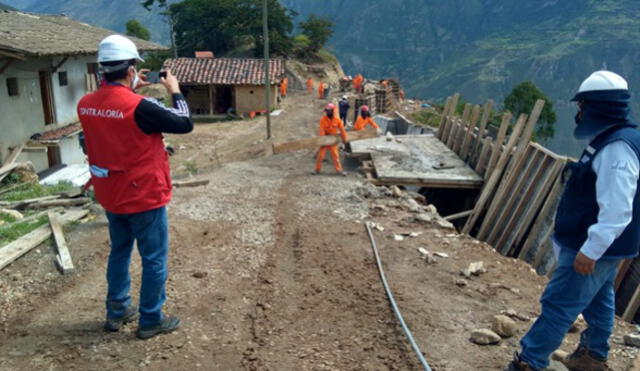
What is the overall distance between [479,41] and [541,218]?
11381cm

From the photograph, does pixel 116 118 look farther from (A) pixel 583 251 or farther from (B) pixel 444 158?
(B) pixel 444 158

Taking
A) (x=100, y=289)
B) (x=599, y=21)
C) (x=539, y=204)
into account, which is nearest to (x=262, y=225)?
(x=100, y=289)

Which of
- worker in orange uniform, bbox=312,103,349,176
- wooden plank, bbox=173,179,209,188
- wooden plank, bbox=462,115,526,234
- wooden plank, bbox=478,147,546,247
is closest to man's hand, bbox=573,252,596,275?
wooden plank, bbox=478,147,546,247

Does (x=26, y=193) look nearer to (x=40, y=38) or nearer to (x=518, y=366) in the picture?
(x=40, y=38)

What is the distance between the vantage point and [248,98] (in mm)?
27547

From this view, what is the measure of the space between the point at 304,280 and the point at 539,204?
441 cm

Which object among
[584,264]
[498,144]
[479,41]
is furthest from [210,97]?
[479,41]

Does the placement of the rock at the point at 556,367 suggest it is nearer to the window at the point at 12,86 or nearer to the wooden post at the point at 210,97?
the window at the point at 12,86

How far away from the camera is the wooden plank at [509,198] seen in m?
8.34

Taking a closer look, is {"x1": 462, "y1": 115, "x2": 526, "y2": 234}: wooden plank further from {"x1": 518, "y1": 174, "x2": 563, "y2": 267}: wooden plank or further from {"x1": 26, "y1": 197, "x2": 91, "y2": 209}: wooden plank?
{"x1": 26, "y1": 197, "x2": 91, "y2": 209}: wooden plank

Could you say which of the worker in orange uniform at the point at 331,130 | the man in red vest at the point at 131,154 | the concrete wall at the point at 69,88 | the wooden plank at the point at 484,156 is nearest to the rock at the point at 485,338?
the man in red vest at the point at 131,154

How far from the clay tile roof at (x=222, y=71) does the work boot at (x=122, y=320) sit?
77.9ft

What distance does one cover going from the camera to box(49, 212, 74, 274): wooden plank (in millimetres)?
4945

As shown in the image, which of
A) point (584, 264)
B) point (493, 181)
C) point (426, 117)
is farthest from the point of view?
point (426, 117)
